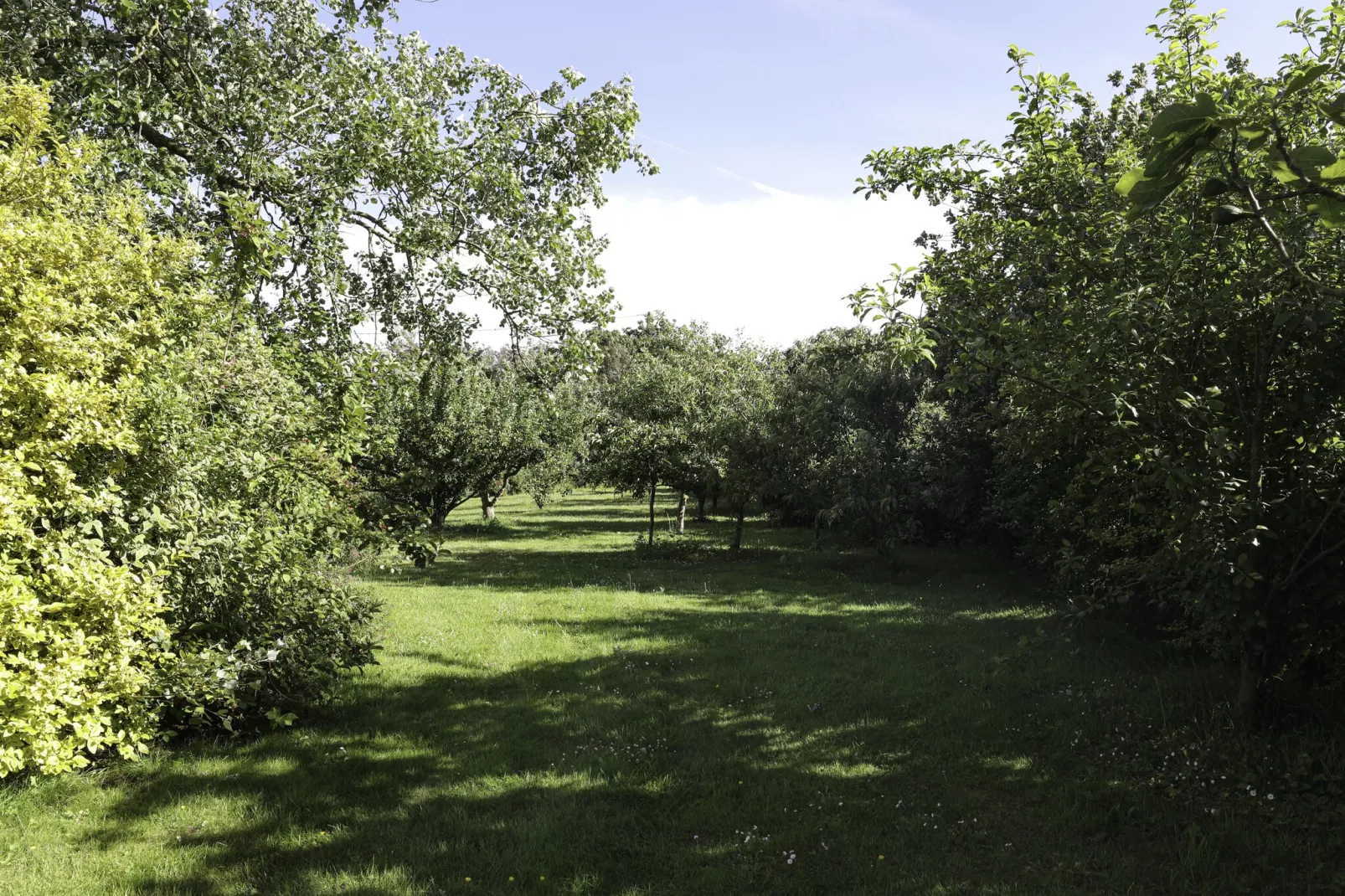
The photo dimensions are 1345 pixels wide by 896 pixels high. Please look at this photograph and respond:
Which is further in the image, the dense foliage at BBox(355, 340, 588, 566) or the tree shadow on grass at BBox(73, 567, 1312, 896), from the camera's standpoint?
the dense foliage at BBox(355, 340, 588, 566)

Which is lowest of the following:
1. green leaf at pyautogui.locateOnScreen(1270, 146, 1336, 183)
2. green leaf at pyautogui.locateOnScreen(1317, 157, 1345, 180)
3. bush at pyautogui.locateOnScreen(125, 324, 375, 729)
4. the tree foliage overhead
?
bush at pyautogui.locateOnScreen(125, 324, 375, 729)

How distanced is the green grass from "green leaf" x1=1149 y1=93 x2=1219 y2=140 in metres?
4.44

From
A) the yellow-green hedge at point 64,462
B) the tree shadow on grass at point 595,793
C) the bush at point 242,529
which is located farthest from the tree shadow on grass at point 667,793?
the yellow-green hedge at point 64,462

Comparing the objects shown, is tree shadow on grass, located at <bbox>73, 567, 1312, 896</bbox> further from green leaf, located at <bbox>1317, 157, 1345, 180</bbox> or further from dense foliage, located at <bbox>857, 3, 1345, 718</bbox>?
green leaf, located at <bbox>1317, 157, 1345, 180</bbox>

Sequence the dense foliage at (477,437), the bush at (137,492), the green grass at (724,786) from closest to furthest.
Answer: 1. the bush at (137,492)
2. the green grass at (724,786)
3. the dense foliage at (477,437)

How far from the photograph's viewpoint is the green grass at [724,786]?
4.77 metres

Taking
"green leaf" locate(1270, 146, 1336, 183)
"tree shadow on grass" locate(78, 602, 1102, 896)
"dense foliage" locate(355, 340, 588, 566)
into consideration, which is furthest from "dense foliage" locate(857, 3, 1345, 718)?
"dense foliage" locate(355, 340, 588, 566)

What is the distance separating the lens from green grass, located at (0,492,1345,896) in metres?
4.77

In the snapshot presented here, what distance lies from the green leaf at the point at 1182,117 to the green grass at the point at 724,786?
14.6 feet

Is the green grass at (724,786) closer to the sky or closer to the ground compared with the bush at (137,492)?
closer to the ground

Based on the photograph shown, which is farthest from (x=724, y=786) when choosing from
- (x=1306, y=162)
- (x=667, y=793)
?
(x=1306, y=162)

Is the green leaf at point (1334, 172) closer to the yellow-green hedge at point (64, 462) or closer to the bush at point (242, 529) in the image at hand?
the yellow-green hedge at point (64, 462)

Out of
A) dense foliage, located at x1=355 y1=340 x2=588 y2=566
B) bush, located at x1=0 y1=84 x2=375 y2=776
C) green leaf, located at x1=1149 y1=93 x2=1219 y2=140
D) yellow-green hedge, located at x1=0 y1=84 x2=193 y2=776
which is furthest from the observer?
dense foliage, located at x1=355 y1=340 x2=588 y2=566

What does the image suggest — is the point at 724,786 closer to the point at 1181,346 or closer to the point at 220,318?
the point at 1181,346
